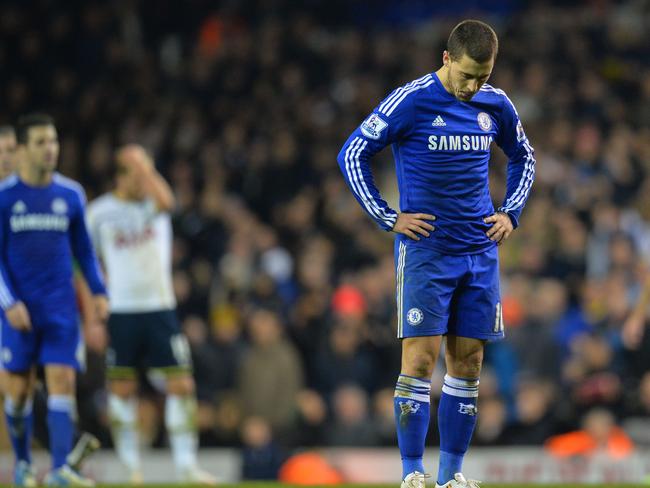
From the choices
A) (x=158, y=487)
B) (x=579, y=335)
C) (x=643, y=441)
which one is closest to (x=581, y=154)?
(x=579, y=335)

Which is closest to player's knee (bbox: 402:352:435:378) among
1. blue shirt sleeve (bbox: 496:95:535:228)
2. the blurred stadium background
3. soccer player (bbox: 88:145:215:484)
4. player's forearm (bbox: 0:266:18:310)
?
blue shirt sleeve (bbox: 496:95:535:228)

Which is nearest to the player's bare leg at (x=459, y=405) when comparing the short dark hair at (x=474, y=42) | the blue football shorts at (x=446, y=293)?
the blue football shorts at (x=446, y=293)

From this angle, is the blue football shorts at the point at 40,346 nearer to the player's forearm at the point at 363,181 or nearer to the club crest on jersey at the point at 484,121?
the player's forearm at the point at 363,181

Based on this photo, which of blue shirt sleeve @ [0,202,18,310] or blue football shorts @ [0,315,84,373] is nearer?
blue shirt sleeve @ [0,202,18,310]

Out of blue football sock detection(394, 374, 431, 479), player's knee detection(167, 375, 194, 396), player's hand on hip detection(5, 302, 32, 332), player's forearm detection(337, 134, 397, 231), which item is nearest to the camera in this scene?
blue football sock detection(394, 374, 431, 479)

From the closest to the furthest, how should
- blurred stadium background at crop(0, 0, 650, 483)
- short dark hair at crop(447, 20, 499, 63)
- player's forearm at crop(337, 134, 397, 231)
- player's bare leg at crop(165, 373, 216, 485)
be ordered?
short dark hair at crop(447, 20, 499, 63) < player's forearm at crop(337, 134, 397, 231) < player's bare leg at crop(165, 373, 216, 485) < blurred stadium background at crop(0, 0, 650, 483)

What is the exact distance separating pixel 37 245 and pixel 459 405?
12.2ft

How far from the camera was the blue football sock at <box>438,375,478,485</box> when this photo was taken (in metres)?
7.42

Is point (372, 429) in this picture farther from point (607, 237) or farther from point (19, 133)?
point (19, 133)

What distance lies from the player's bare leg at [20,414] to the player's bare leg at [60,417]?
11.1 inches

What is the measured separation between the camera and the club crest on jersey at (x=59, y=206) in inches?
378

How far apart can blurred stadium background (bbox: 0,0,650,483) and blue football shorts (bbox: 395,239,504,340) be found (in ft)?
16.4

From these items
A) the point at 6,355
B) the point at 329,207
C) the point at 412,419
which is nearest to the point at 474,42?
the point at 412,419

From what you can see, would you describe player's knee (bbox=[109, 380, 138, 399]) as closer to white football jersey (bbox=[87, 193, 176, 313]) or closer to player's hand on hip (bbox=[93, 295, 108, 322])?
white football jersey (bbox=[87, 193, 176, 313])
